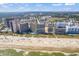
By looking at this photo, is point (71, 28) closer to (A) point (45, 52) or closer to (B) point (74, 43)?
(B) point (74, 43)

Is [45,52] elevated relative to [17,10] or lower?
lower

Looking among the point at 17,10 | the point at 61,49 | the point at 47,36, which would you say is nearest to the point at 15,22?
the point at 17,10

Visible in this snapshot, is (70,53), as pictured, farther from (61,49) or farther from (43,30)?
(43,30)

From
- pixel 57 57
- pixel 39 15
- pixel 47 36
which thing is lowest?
pixel 57 57

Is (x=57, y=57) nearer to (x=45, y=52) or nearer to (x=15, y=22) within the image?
(x=45, y=52)

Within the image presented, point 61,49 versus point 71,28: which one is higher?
point 71,28

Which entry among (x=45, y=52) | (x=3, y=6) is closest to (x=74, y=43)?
(x=45, y=52)

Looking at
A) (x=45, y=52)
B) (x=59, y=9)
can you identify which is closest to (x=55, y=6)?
(x=59, y=9)
